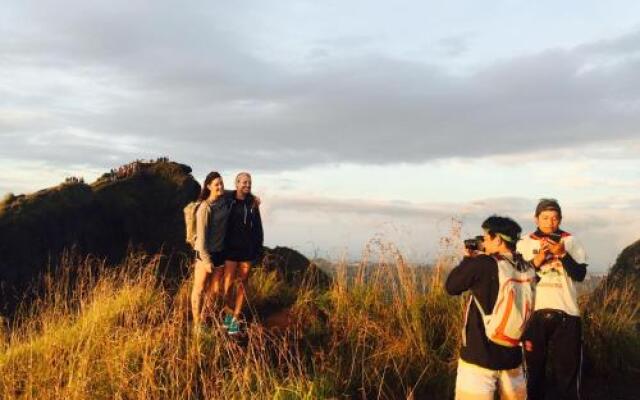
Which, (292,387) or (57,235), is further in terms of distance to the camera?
(57,235)

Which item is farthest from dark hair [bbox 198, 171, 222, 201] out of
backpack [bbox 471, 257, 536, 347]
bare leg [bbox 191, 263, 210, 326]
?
backpack [bbox 471, 257, 536, 347]

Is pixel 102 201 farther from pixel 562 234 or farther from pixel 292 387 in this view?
pixel 562 234

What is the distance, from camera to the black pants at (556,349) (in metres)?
5.58

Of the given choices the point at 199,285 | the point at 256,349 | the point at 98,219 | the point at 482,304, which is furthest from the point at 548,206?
the point at 98,219

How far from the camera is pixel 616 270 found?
1270cm

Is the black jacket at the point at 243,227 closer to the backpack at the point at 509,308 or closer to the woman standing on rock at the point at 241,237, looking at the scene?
the woman standing on rock at the point at 241,237

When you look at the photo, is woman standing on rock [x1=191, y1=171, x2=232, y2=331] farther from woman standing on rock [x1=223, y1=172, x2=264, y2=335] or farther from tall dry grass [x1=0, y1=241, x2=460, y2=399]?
tall dry grass [x1=0, y1=241, x2=460, y2=399]

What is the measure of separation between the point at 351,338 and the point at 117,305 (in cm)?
290

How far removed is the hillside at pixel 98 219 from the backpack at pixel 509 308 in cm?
714

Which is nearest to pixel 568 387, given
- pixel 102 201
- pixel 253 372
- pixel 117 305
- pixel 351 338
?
pixel 351 338

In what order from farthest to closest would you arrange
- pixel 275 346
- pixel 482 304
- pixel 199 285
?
pixel 199 285, pixel 275 346, pixel 482 304

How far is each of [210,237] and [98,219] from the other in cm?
483

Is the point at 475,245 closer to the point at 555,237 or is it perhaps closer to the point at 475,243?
the point at 475,243

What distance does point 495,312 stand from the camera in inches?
158
